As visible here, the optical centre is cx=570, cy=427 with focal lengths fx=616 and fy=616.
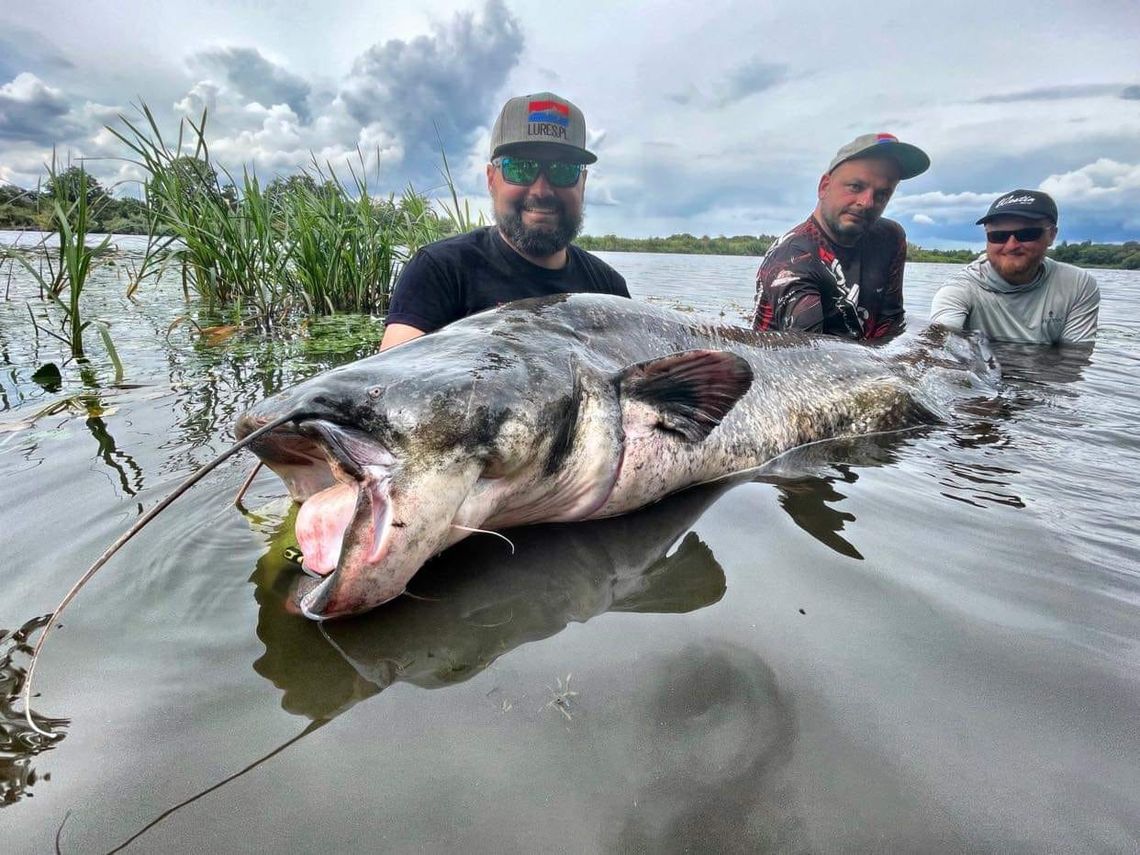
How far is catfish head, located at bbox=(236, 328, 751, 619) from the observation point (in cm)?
142

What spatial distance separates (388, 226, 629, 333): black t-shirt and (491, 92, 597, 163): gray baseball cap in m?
0.52

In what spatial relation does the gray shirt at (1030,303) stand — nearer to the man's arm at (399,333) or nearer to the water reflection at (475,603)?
the man's arm at (399,333)

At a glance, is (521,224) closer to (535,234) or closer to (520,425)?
(535,234)

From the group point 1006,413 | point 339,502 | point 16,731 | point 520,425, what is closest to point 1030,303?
point 1006,413

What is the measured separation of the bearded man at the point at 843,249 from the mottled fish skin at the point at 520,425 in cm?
184

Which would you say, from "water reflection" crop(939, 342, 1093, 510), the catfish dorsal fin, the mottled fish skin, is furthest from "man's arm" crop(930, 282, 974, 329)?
the catfish dorsal fin

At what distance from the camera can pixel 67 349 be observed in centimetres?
478

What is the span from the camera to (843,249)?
5.05 metres

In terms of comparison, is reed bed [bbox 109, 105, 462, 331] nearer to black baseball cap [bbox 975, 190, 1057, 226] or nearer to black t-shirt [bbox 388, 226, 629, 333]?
black t-shirt [bbox 388, 226, 629, 333]

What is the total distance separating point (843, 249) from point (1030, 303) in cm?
299

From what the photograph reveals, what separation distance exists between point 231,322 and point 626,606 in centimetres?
582

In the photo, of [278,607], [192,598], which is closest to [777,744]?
[278,607]

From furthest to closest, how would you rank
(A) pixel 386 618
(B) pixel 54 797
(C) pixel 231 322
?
1. (C) pixel 231 322
2. (A) pixel 386 618
3. (B) pixel 54 797

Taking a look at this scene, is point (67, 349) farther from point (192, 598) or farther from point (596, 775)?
point (596, 775)
